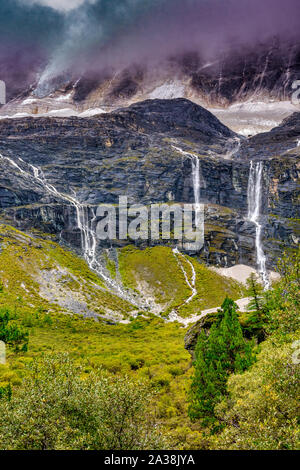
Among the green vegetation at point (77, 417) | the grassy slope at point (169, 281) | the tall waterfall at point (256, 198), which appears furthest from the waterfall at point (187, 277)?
the green vegetation at point (77, 417)

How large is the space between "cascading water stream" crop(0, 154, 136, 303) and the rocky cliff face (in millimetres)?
1773

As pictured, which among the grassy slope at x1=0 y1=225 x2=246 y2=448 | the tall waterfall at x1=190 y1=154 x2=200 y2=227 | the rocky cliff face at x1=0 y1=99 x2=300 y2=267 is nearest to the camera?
the grassy slope at x1=0 y1=225 x2=246 y2=448

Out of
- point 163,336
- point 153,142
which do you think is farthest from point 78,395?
point 153,142

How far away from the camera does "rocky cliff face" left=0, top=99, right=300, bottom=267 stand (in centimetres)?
11512

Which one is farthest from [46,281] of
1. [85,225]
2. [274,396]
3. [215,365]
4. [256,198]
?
[256,198]

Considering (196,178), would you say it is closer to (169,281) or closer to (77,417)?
(169,281)

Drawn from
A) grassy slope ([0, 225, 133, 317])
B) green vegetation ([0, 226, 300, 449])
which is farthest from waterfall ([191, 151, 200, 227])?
green vegetation ([0, 226, 300, 449])

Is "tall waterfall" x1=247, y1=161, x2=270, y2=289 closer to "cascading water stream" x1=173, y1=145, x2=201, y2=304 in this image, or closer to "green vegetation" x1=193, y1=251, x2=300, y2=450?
"cascading water stream" x1=173, y1=145, x2=201, y2=304

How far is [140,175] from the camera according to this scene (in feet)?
465

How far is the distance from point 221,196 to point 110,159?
193 feet

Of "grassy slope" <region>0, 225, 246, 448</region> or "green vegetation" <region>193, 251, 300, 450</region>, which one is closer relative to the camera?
"green vegetation" <region>193, 251, 300, 450</region>

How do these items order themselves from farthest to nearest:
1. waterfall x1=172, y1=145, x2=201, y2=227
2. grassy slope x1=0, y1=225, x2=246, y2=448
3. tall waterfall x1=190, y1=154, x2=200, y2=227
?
tall waterfall x1=190, y1=154, x2=200, y2=227 → waterfall x1=172, y1=145, x2=201, y2=227 → grassy slope x1=0, y1=225, x2=246, y2=448

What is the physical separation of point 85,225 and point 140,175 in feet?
128

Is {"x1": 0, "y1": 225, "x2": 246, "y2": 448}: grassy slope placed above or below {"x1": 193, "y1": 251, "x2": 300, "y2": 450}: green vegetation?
below
